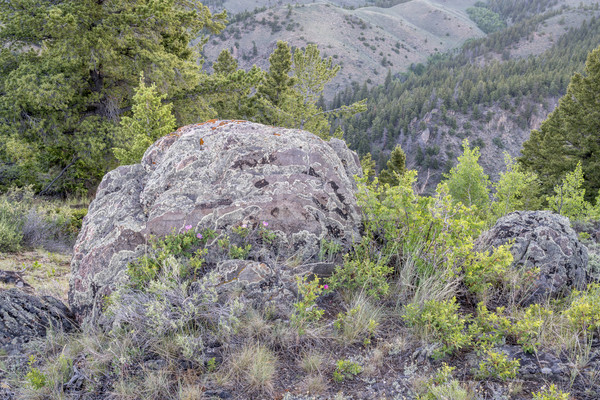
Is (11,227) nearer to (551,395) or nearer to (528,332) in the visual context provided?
(528,332)

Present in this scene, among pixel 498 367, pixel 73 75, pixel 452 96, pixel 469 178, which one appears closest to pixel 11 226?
pixel 73 75

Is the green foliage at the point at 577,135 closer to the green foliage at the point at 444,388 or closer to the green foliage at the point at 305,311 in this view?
the green foliage at the point at 444,388

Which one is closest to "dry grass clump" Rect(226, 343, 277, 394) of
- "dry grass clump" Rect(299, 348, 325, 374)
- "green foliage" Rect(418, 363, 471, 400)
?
"dry grass clump" Rect(299, 348, 325, 374)

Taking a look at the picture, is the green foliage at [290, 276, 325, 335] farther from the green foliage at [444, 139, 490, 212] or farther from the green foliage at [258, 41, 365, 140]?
the green foliage at [258, 41, 365, 140]

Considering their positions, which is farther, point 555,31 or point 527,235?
point 555,31

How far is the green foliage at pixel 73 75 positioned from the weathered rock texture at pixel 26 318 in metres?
9.27

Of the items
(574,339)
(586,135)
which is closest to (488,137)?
(586,135)

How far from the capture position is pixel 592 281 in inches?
157

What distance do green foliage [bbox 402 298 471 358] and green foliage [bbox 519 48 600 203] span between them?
1076 inches

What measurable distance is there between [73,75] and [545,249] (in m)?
13.8

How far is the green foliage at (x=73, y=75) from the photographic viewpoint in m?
11.1

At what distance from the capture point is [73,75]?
11.8 meters

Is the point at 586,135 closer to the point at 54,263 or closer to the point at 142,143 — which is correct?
the point at 142,143

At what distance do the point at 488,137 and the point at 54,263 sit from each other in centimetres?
12499
